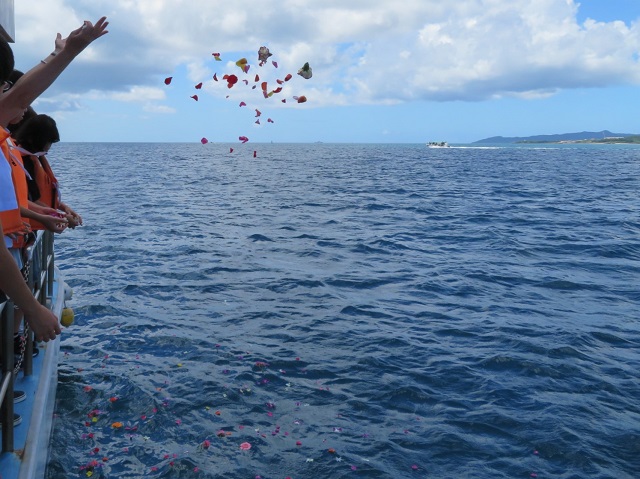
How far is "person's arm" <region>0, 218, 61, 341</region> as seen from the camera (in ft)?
8.41

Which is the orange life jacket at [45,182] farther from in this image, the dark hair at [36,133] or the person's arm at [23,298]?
the person's arm at [23,298]

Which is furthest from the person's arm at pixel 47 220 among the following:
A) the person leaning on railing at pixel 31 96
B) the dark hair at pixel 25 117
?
the person leaning on railing at pixel 31 96

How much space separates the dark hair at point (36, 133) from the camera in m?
5.29

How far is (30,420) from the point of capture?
440cm

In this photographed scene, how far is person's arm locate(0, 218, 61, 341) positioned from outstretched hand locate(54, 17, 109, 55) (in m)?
1.04

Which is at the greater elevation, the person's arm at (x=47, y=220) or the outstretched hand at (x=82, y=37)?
the outstretched hand at (x=82, y=37)

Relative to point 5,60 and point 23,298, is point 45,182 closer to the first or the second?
point 5,60

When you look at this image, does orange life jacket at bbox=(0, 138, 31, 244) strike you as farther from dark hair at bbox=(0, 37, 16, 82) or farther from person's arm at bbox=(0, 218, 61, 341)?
person's arm at bbox=(0, 218, 61, 341)

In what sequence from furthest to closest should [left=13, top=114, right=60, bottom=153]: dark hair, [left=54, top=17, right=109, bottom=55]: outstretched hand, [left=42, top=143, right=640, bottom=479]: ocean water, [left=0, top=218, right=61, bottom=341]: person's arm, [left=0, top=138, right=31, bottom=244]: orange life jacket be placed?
[left=42, top=143, right=640, bottom=479]: ocean water, [left=13, top=114, right=60, bottom=153]: dark hair, [left=0, top=138, right=31, bottom=244]: orange life jacket, [left=54, top=17, right=109, bottom=55]: outstretched hand, [left=0, top=218, right=61, bottom=341]: person's arm

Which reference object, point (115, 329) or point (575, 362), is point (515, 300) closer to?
point (575, 362)

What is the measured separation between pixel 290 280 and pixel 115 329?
403 centimetres

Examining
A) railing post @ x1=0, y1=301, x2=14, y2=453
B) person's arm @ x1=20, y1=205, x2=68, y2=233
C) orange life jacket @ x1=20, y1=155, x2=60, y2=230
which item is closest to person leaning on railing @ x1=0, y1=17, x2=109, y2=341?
railing post @ x1=0, y1=301, x2=14, y2=453

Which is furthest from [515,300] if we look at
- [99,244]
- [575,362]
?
[99,244]

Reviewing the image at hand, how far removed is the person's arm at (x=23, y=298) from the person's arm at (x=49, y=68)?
0.93m
